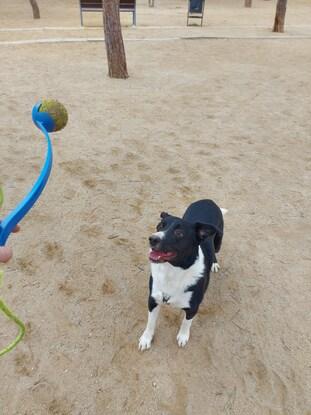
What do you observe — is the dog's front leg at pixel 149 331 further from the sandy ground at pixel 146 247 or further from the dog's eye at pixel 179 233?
the dog's eye at pixel 179 233

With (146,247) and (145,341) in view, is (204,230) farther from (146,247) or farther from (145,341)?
(146,247)

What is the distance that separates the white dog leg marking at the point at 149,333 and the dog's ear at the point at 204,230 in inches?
34.5

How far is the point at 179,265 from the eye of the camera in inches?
100

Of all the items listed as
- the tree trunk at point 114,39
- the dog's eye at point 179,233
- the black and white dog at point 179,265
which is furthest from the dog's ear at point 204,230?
the tree trunk at point 114,39

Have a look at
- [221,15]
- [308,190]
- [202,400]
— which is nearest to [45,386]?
[202,400]

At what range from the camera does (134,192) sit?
507 centimetres

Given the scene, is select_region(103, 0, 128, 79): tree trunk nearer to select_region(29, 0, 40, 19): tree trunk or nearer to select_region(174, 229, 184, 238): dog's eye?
select_region(174, 229, 184, 238): dog's eye

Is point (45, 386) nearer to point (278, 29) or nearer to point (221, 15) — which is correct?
point (278, 29)

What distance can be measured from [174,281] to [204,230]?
1.57 ft

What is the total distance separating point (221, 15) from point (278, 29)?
23.1 ft

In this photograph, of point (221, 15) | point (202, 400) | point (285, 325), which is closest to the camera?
point (202, 400)

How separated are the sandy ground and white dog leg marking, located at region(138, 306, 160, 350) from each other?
3.2 inches

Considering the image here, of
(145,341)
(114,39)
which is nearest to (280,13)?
(114,39)

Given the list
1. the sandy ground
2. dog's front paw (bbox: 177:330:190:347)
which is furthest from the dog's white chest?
the sandy ground
